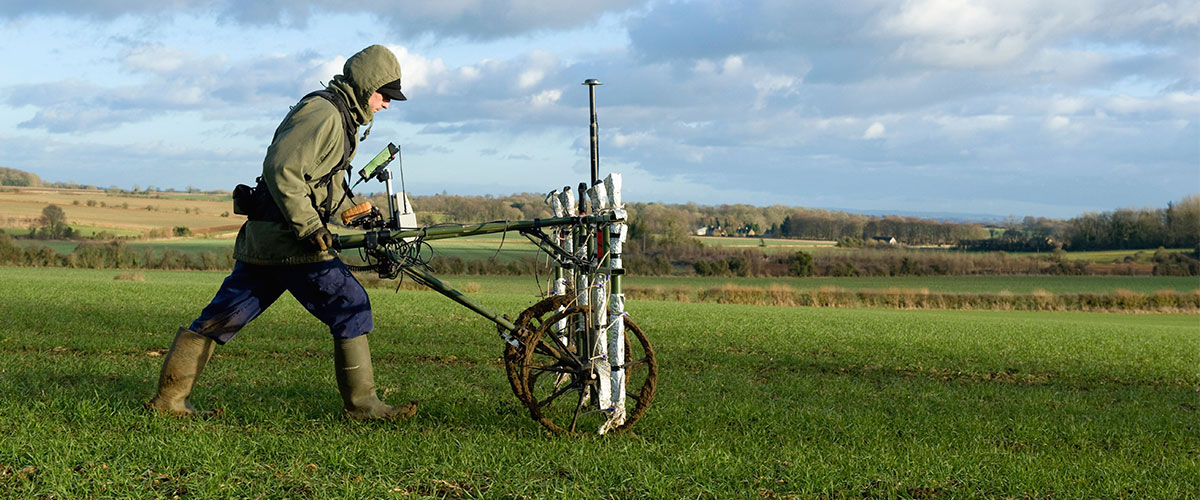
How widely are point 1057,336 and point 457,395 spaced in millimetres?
15915

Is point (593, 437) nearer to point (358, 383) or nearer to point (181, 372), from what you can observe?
point (358, 383)

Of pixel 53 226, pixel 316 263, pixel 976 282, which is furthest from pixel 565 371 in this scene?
pixel 53 226

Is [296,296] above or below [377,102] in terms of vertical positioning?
below

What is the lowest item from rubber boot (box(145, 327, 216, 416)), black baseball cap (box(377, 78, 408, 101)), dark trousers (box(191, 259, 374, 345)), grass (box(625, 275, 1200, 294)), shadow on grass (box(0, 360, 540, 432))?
grass (box(625, 275, 1200, 294))

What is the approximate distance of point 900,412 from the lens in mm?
8250

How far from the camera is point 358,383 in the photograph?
6.32m

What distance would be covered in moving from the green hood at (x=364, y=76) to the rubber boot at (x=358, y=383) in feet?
5.34

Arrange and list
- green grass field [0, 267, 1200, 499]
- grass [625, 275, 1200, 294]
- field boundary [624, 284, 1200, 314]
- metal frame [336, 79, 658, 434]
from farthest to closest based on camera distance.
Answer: grass [625, 275, 1200, 294], field boundary [624, 284, 1200, 314], metal frame [336, 79, 658, 434], green grass field [0, 267, 1200, 499]

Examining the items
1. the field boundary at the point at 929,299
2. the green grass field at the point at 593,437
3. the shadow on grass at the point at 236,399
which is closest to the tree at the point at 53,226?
the field boundary at the point at 929,299

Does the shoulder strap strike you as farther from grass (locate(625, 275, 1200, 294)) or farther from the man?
grass (locate(625, 275, 1200, 294))

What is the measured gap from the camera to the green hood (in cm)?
621

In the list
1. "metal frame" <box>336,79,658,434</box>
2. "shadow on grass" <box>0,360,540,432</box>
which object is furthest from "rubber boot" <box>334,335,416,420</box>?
"metal frame" <box>336,79,658,434</box>

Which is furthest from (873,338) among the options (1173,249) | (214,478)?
(1173,249)

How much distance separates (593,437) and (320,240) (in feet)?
7.39
